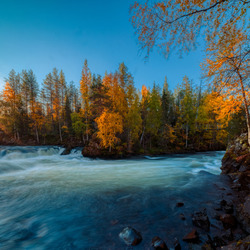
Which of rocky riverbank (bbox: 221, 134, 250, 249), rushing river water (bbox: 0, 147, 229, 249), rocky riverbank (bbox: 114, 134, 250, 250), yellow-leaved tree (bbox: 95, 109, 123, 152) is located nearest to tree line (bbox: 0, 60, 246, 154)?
yellow-leaved tree (bbox: 95, 109, 123, 152)

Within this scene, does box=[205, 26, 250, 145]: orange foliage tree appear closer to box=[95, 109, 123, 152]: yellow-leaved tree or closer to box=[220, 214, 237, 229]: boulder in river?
box=[220, 214, 237, 229]: boulder in river

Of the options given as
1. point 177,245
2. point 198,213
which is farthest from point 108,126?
point 177,245

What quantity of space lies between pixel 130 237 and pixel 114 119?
14020mm

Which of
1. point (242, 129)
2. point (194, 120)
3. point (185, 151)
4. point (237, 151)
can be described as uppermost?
point (194, 120)

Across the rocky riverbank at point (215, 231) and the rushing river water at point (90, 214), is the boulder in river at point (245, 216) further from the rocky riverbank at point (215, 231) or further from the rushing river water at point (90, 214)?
the rushing river water at point (90, 214)

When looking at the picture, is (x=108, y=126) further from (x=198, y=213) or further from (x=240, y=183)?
(x=198, y=213)

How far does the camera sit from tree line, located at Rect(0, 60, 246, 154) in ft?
59.8

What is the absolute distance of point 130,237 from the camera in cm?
288

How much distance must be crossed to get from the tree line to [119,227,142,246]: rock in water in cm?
1357

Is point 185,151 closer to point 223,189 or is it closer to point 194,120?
point 194,120

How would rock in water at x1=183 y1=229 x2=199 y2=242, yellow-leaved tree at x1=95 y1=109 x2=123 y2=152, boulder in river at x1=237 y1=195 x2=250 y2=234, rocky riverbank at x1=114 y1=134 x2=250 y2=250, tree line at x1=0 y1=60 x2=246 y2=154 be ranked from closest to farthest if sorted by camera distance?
rocky riverbank at x1=114 y1=134 x2=250 y2=250, rock in water at x1=183 y1=229 x2=199 y2=242, boulder in river at x1=237 y1=195 x2=250 y2=234, yellow-leaved tree at x1=95 y1=109 x2=123 y2=152, tree line at x1=0 y1=60 x2=246 y2=154

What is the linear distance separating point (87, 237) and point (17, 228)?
2191 millimetres

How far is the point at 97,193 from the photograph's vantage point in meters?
6.13

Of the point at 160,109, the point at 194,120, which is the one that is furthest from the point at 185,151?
the point at 160,109
